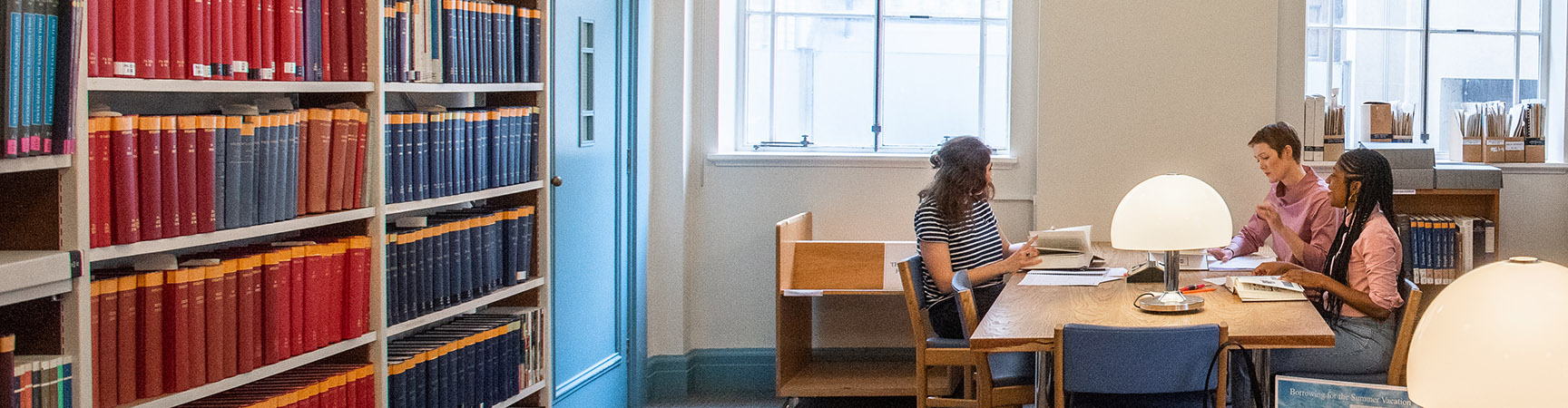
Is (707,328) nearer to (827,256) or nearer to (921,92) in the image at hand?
(827,256)

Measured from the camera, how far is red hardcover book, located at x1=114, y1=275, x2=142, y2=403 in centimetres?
247

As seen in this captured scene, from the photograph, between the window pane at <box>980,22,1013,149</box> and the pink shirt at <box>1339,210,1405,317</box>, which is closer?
the pink shirt at <box>1339,210,1405,317</box>

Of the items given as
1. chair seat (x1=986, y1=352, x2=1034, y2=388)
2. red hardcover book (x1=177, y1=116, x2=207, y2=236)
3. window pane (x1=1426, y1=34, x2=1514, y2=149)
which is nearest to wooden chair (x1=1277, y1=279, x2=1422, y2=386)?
chair seat (x1=986, y1=352, x2=1034, y2=388)

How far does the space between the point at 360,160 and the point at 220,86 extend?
518mm

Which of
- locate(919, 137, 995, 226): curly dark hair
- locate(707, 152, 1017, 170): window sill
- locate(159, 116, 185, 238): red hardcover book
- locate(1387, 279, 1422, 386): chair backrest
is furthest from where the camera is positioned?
locate(707, 152, 1017, 170): window sill

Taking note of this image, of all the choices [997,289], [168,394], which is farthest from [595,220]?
[168,394]

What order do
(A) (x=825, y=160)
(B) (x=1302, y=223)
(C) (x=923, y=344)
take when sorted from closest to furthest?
(C) (x=923, y=344)
(B) (x=1302, y=223)
(A) (x=825, y=160)

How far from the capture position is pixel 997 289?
478 cm

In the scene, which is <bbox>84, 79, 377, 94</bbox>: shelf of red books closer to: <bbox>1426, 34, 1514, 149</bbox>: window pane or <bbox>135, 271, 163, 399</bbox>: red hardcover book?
<bbox>135, 271, 163, 399</bbox>: red hardcover book

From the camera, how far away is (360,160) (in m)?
3.14

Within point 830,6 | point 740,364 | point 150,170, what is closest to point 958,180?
point 830,6

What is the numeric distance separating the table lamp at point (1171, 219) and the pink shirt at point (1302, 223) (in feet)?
3.46

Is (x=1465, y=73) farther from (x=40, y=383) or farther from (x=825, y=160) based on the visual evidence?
(x=40, y=383)

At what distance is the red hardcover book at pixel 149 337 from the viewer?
2520 millimetres
